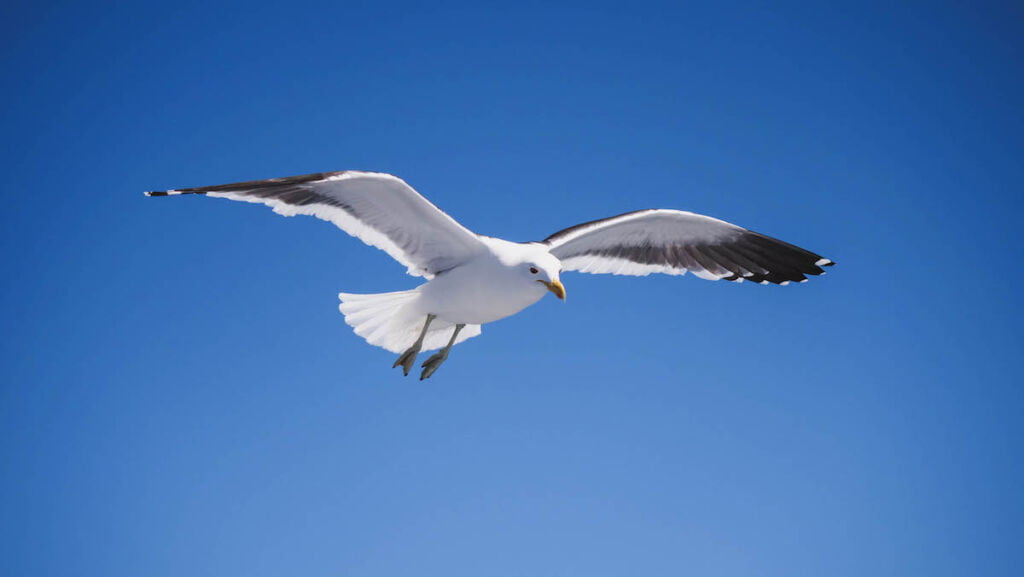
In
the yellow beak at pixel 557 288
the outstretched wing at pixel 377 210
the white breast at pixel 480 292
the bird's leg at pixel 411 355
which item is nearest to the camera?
the outstretched wing at pixel 377 210

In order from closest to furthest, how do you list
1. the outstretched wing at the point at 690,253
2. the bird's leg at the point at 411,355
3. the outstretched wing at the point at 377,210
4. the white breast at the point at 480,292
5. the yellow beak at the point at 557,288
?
1. the outstretched wing at the point at 377,210
2. the yellow beak at the point at 557,288
3. the white breast at the point at 480,292
4. the bird's leg at the point at 411,355
5. the outstretched wing at the point at 690,253

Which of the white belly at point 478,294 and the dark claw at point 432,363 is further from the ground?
the white belly at point 478,294

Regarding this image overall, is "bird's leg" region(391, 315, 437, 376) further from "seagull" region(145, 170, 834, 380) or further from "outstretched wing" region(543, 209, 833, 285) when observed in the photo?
"outstretched wing" region(543, 209, 833, 285)

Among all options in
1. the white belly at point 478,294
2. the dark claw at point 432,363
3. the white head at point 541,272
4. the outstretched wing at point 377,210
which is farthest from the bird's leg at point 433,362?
the white head at point 541,272

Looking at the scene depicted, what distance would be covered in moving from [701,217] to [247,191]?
3.72m

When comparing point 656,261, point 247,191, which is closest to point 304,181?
point 247,191

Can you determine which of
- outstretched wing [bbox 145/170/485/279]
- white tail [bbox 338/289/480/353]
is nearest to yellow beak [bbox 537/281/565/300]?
outstretched wing [bbox 145/170/485/279]

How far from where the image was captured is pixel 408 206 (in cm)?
573

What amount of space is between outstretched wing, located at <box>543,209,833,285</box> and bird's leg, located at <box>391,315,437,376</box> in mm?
1379

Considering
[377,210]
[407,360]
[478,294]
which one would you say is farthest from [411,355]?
[377,210]

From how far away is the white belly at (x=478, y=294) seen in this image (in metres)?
5.59

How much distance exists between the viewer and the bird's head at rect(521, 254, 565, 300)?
5473 mm

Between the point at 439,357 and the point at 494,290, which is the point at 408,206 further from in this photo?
the point at 439,357

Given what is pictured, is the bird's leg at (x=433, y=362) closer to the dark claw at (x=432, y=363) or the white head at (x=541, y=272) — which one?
the dark claw at (x=432, y=363)
